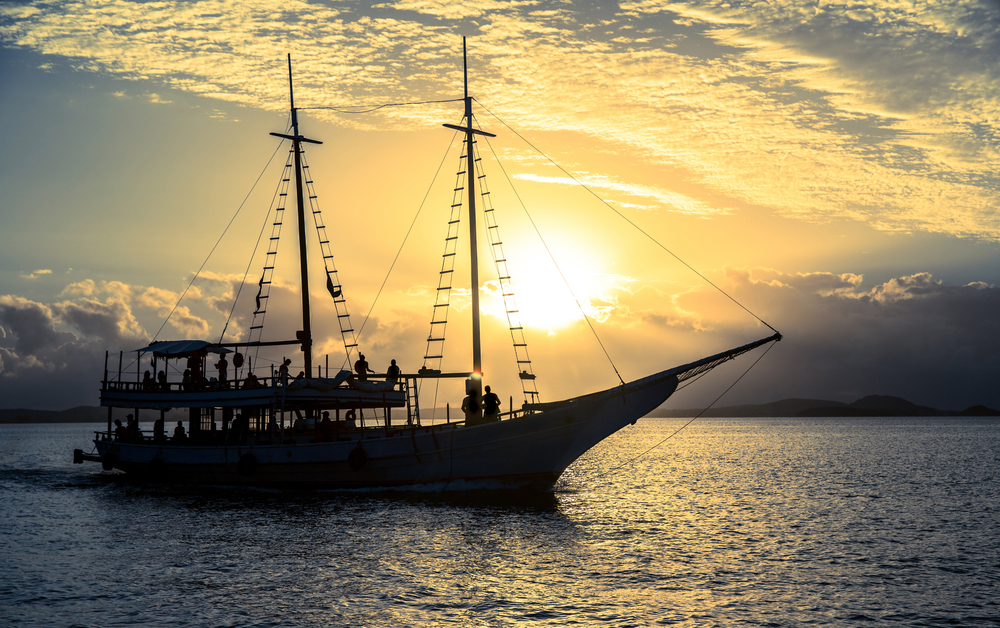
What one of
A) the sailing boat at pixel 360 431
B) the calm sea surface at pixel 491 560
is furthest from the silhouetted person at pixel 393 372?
the calm sea surface at pixel 491 560

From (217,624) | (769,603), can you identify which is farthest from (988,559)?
(217,624)

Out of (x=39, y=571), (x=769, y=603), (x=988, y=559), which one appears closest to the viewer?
(x=769, y=603)

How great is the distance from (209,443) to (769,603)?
30092 mm

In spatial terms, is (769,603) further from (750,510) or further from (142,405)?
(142,405)

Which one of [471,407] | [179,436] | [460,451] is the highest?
[471,407]

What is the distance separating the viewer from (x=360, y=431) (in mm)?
34750

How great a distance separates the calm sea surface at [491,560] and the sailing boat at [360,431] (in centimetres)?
131

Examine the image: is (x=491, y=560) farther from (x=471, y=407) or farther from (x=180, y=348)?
(x=180, y=348)

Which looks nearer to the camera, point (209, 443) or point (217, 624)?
point (217, 624)

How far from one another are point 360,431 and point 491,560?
15398mm

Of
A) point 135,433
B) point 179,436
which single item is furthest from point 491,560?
point 135,433

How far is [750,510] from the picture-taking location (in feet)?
112

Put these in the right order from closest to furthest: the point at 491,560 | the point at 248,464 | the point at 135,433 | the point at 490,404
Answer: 1. the point at 491,560
2. the point at 490,404
3. the point at 248,464
4. the point at 135,433

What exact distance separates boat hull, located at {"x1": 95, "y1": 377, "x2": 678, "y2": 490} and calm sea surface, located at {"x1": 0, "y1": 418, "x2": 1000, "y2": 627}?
3.33 feet
